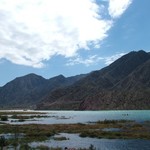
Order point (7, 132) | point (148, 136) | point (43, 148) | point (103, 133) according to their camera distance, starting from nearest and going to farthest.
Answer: point (43, 148), point (148, 136), point (103, 133), point (7, 132)

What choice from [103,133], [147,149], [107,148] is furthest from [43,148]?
[103,133]

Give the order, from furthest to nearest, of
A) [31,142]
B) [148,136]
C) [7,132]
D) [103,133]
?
[7,132], [103,133], [148,136], [31,142]

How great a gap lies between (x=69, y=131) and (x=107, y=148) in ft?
111

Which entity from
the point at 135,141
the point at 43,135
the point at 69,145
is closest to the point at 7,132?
the point at 43,135

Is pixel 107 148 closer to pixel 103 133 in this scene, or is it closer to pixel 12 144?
pixel 12 144

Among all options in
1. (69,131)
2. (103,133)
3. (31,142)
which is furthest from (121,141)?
(69,131)

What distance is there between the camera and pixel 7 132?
92062 millimetres

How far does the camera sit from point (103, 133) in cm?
8588

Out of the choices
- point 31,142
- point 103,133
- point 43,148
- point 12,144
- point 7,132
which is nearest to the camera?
point 43,148

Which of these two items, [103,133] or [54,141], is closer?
[54,141]

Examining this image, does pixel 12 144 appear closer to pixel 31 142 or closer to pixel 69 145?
pixel 31 142

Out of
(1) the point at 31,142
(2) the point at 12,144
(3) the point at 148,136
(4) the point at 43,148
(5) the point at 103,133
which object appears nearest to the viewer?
(4) the point at 43,148

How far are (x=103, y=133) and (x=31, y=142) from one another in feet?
74.6

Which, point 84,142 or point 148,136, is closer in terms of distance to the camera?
point 84,142
